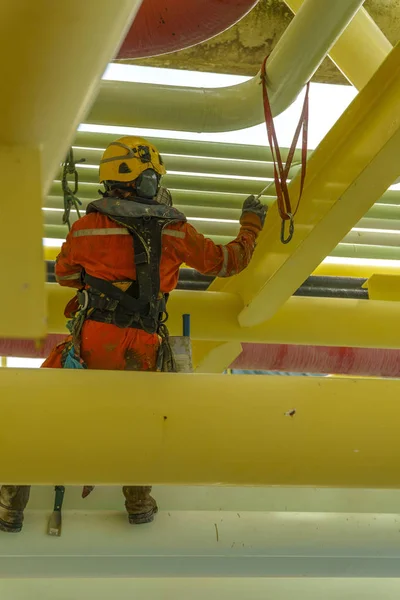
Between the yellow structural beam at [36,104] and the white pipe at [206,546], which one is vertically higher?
the yellow structural beam at [36,104]

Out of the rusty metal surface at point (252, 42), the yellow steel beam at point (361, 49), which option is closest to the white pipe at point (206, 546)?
the yellow steel beam at point (361, 49)

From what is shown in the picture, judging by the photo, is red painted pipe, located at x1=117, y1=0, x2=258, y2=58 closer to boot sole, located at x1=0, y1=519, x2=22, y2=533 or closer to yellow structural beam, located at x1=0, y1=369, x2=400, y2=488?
yellow structural beam, located at x1=0, y1=369, x2=400, y2=488

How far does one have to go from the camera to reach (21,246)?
1.50 meters

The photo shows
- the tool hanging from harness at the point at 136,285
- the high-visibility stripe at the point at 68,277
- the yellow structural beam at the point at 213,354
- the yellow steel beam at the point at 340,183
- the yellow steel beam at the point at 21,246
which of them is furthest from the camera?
the yellow structural beam at the point at 213,354

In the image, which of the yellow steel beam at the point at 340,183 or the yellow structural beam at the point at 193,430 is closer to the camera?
the yellow structural beam at the point at 193,430

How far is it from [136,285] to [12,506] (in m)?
1.51

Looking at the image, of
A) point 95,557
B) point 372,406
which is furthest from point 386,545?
point 372,406

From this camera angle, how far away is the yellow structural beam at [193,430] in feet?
8.12

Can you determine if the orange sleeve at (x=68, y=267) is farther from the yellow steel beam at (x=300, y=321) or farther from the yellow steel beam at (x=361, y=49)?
the yellow steel beam at (x=361, y=49)

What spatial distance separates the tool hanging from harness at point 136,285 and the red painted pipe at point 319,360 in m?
2.48

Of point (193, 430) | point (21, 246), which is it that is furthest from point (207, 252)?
point (21, 246)

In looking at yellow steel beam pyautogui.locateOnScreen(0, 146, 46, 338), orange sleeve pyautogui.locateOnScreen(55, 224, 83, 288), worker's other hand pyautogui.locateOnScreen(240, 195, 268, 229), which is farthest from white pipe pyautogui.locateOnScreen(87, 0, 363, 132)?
yellow steel beam pyautogui.locateOnScreen(0, 146, 46, 338)

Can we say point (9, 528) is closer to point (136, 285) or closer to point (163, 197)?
point (136, 285)

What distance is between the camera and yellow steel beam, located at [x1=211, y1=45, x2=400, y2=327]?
2.75 meters
